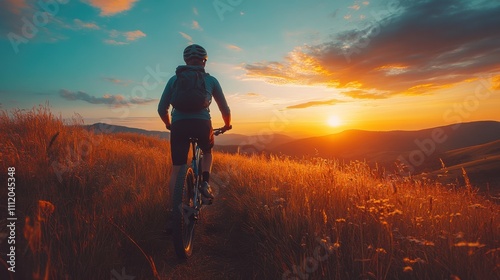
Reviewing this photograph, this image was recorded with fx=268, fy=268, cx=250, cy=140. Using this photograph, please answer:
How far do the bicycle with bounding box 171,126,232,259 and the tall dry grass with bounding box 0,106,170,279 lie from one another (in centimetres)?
47

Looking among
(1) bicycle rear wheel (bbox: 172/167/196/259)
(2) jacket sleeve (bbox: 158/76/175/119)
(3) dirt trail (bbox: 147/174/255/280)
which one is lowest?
(3) dirt trail (bbox: 147/174/255/280)

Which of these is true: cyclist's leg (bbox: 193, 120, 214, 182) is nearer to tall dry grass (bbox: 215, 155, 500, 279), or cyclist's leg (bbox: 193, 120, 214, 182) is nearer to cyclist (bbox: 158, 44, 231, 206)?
cyclist (bbox: 158, 44, 231, 206)

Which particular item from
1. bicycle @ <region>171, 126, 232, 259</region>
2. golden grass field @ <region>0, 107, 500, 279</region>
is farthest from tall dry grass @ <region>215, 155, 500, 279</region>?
bicycle @ <region>171, 126, 232, 259</region>

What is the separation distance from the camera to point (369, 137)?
649 ft

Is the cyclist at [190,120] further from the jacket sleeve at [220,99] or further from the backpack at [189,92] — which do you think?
the backpack at [189,92]

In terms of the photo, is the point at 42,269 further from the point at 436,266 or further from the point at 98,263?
the point at 436,266

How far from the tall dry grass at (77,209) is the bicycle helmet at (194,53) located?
2.55 metres

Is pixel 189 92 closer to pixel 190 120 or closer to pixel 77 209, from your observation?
pixel 190 120

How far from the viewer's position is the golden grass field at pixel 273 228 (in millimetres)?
2566

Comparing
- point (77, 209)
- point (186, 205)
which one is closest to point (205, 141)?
point (186, 205)

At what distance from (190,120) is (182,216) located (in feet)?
4.78

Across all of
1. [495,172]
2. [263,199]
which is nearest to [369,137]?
[495,172]

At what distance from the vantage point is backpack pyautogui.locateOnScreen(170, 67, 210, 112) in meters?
4.01

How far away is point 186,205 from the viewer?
13.8 feet
